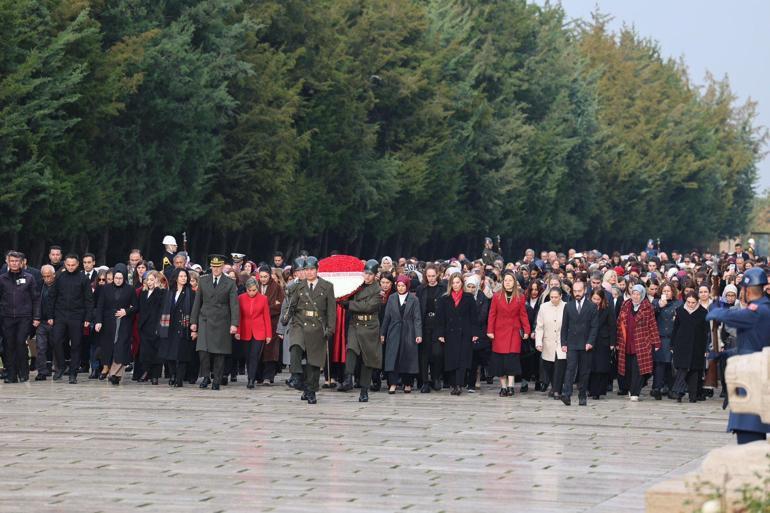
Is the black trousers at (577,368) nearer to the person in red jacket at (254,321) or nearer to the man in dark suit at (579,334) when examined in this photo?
the man in dark suit at (579,334)

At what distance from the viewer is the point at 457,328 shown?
25.8m

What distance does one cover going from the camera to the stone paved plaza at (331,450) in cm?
1397

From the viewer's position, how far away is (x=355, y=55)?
6794 centimetres

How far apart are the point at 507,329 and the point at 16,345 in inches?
263

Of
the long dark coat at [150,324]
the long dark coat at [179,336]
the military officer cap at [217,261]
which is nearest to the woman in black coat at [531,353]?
the military officer cap at [217,261]

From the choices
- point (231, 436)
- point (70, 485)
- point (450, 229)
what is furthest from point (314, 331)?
point (450, 229)

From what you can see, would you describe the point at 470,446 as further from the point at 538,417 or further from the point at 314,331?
the point at 314,331

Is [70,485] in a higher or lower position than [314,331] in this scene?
lower

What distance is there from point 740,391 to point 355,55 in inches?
2208

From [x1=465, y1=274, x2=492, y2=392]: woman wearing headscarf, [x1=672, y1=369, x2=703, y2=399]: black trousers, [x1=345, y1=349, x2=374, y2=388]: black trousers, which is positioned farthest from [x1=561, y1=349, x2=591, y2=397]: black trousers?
[x1=345, y1=349, x2=374, y2=388]: black trousers

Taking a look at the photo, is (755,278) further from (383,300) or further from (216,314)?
(383,300)

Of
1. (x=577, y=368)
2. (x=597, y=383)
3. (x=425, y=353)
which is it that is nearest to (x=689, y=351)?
(x=597, y=383)

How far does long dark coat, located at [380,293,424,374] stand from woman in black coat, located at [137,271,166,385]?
3138 millimetres

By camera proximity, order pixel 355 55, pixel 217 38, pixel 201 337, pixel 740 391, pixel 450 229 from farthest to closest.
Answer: pixel 450 229 → pixel 355 55 → pixel 217 38 → pixel 201 337 → pixel 740 391
